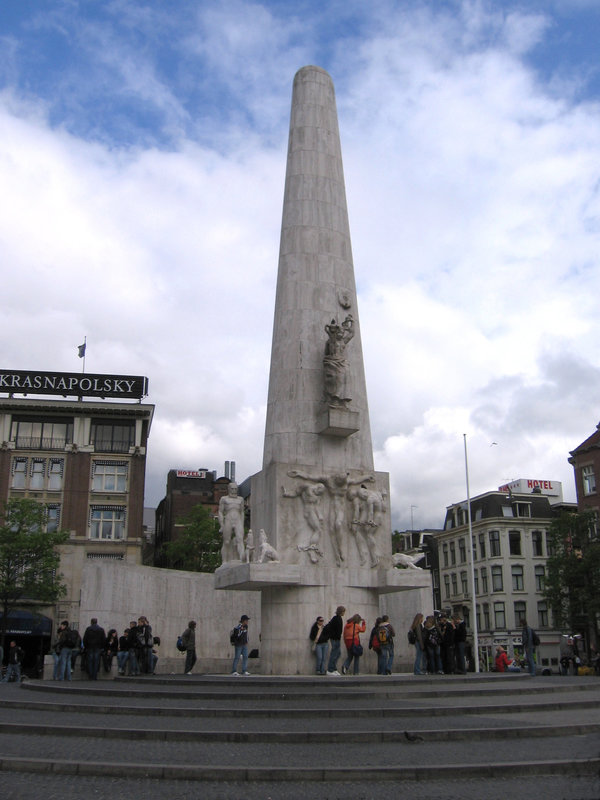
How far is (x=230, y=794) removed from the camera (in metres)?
6.87

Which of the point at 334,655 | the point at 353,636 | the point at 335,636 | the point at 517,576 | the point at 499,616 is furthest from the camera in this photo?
the point at 517,576

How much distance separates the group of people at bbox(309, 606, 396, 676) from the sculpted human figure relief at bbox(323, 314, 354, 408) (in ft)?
17.4

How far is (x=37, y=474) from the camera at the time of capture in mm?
51250

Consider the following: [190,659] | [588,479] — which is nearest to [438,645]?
[190,659]

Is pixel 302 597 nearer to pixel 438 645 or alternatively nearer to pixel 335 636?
pixel 335 636

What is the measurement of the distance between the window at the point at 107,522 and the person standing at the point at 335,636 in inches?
1377

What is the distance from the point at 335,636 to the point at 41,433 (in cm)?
3921

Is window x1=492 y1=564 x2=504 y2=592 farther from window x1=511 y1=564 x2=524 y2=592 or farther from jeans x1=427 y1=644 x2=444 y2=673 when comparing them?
jeans x1=427 y1=644 x2=444 y2=673

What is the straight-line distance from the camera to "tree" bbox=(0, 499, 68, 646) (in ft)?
132

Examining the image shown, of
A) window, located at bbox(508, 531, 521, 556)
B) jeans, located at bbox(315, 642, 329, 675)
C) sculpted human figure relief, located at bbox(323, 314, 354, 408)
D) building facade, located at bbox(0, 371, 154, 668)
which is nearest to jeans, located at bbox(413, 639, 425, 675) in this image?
jeans, located at bbox(315, 642, 329, 675)

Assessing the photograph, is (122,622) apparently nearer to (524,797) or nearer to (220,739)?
(220,739)

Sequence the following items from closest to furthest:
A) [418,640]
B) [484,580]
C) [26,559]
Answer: [418,640] < [26,559] < [484,580]

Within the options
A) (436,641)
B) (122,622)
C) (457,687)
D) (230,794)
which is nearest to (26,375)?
(122,622)

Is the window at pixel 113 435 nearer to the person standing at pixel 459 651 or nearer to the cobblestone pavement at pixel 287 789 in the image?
the person standing at pixel 459 651
